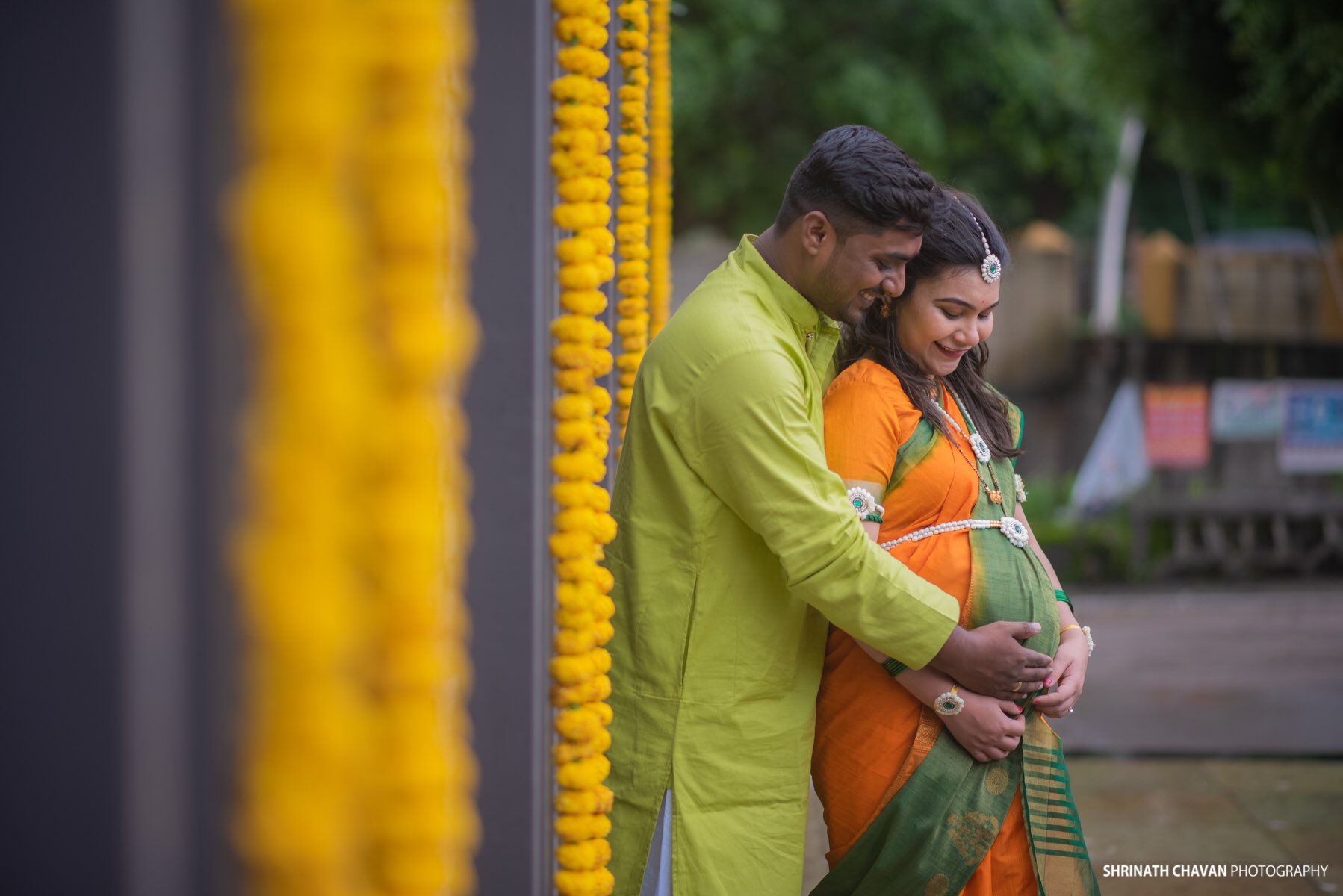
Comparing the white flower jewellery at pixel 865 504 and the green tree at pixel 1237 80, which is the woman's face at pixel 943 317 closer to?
the white flower jewellery at pixel 865 504

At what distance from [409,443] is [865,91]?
387 inches

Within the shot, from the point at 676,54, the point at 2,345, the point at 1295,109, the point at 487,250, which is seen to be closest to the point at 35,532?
the point at 2,345

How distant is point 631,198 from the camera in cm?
245

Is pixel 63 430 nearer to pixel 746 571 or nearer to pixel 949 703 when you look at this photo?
pixel 746 571

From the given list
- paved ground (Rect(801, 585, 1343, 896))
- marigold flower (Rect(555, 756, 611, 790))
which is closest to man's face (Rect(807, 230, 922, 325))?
marigold flower (Rect(555, 756, 611, 790))

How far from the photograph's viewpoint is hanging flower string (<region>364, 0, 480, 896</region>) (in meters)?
0.71

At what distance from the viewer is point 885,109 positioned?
32.9 ft

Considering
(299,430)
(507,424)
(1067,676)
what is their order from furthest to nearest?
(1067,676) → (507,424) → (299,430)

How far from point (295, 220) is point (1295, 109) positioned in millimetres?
6693

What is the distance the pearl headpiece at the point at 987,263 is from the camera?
85.7 inches

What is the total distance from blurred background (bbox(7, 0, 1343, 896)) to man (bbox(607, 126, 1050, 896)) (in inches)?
10.6

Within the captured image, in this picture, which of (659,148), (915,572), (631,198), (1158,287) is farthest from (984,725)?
(1158,287)

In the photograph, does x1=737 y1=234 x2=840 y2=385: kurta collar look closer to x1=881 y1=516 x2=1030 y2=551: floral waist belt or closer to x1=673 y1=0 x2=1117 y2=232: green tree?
x1=881 y1=516 x2=1030 y2=551: floral waist belt

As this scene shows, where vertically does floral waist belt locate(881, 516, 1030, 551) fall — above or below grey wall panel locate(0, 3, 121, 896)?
below
